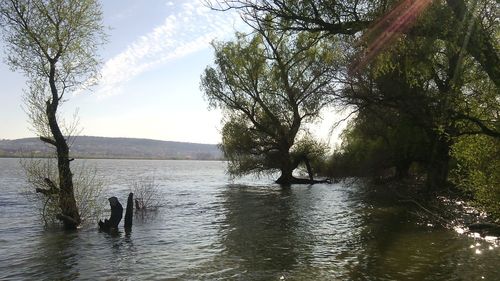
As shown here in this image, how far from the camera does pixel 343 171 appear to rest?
176 feet

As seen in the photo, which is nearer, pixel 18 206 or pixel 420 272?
pixel 420 272

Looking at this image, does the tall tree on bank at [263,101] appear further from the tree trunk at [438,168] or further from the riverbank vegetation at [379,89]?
the tree trunk at [438,168]

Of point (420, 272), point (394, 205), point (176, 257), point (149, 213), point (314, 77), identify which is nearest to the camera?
point (420, 272)

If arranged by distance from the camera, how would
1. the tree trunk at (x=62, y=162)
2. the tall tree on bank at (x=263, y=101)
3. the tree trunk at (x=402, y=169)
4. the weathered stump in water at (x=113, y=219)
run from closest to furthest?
the tree trunk at (x=62, y=162)
the weathered stump in water at (x=113, y=219)
the tree trunk at (x=402, y=169)
the tall tree on bank at (x=263, y=101)

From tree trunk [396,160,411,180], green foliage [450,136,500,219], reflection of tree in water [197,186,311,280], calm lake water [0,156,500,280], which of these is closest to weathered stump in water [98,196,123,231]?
calm lake water [0,156,500,280]

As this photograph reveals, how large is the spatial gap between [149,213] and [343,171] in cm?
3132

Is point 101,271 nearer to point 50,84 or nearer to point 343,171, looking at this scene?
point 50,84

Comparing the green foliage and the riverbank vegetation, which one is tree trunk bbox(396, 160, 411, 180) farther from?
the green foliage

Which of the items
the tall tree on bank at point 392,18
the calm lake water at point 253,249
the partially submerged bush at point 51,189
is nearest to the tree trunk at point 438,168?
the calm lake water at point 253,249

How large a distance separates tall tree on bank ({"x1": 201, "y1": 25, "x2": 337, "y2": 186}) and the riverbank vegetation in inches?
4.7

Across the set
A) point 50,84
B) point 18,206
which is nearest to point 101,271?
point 50,84

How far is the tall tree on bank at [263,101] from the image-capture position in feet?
165

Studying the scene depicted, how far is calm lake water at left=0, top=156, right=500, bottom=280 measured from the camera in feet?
44.6

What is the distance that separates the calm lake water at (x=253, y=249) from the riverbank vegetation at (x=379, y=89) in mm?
3774
